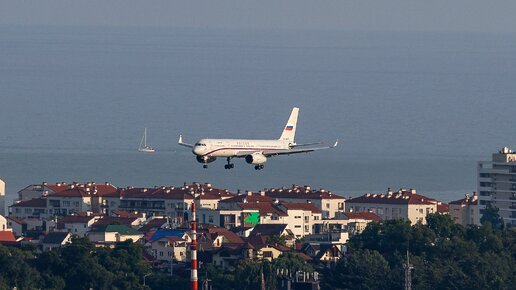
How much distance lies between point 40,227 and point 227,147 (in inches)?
2202

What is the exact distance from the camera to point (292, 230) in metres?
148

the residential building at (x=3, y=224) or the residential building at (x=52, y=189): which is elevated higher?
the residential building at (x=52, y=189)

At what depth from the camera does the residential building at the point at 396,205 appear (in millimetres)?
163875

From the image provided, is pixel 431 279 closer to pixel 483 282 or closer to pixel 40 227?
pixel 483 282

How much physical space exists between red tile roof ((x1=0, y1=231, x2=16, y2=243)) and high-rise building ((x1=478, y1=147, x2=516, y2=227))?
4452 cm

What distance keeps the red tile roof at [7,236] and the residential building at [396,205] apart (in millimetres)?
37934

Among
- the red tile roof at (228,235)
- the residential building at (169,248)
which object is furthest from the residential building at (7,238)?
the red tile roof at (228,235)

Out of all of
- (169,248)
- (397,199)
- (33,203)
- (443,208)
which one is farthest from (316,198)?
(169,248)

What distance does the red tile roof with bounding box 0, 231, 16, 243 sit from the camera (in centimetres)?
12850

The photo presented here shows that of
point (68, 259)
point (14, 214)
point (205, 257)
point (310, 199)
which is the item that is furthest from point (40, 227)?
point (68, 259)

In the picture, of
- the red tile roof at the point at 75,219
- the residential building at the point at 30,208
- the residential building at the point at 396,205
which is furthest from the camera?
the residential building at the point at 396,205

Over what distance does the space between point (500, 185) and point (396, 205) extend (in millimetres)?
8244

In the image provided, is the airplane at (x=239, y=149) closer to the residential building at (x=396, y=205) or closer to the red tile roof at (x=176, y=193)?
the red tile roof at (x=176, y=193)

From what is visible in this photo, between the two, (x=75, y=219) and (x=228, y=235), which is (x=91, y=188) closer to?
(x=75, y=219)
